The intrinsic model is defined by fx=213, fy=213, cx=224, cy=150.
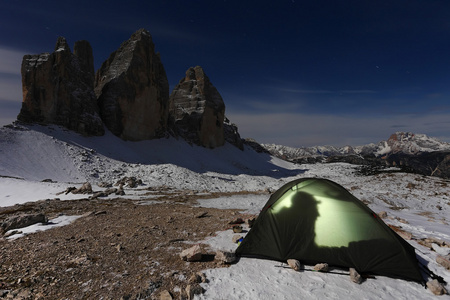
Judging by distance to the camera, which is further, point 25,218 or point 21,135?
point 21,135

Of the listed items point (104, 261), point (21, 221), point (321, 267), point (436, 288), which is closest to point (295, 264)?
point (321, 267)

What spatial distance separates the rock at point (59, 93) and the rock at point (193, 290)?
1561 inches

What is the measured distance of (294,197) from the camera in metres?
6.01

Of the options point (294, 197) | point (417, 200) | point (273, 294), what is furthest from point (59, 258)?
point (417, 200)

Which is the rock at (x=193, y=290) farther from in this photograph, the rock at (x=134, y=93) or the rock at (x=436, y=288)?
the rock at (x=134, y=93)

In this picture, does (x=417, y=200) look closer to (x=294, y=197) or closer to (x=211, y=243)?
(x=294, y=197)

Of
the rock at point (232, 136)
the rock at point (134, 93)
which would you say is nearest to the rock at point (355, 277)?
the rock at point (134, 93)

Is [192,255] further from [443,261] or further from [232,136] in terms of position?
[232,136]

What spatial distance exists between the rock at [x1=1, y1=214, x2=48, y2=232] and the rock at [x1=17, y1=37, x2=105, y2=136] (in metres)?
31.7

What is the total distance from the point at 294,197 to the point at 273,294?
2.58 meters

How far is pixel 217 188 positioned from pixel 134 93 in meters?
31.7

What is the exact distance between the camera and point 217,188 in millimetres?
24219

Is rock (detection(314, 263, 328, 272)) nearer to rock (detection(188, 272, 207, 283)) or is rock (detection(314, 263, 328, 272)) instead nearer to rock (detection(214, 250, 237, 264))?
rock (detection(214, 250, 237, 264))

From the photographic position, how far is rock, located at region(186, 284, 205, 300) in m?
3.97
